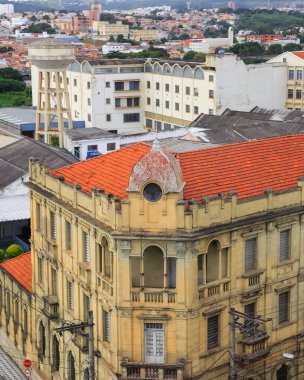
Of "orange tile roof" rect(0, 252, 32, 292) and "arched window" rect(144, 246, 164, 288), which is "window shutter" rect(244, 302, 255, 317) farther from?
"orange tile roof" rect(0, 252, 32, 292)

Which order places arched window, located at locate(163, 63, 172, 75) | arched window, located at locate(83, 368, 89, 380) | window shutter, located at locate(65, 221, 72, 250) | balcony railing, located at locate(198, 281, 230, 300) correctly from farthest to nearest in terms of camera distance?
arched window, located at locate(163, 63, 172, 75) → window shutter, located at locate(65, 221, 72, 250) → arched window, located at locate(83, 368, 89, 380) → balcony railing, located at locate(198, 281, 230, 300)

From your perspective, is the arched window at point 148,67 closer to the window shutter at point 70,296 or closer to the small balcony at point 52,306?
the small balcony at point 52,306

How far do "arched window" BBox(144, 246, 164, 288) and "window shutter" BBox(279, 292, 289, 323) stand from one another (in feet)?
25.2

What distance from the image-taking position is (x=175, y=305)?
3422 centimetres

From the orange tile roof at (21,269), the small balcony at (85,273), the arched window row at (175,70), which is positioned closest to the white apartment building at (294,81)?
the arched window row at (175,70)

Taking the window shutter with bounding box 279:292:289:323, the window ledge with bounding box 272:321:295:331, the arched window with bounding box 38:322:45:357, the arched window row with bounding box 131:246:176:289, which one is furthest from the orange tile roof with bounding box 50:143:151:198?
the window ledge with bounding box 272:321:295:331

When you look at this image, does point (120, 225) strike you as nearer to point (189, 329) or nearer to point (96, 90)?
point (189, 329)

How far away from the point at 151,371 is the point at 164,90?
91910 millimetres

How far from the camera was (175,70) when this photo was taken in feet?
395

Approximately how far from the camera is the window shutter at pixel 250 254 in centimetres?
3662

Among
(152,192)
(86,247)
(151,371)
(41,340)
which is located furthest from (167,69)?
(151,371)

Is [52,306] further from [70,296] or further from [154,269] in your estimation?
[154,269]

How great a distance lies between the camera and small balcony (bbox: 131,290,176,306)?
34.2 m

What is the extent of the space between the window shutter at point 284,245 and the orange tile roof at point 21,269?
17273 mm
